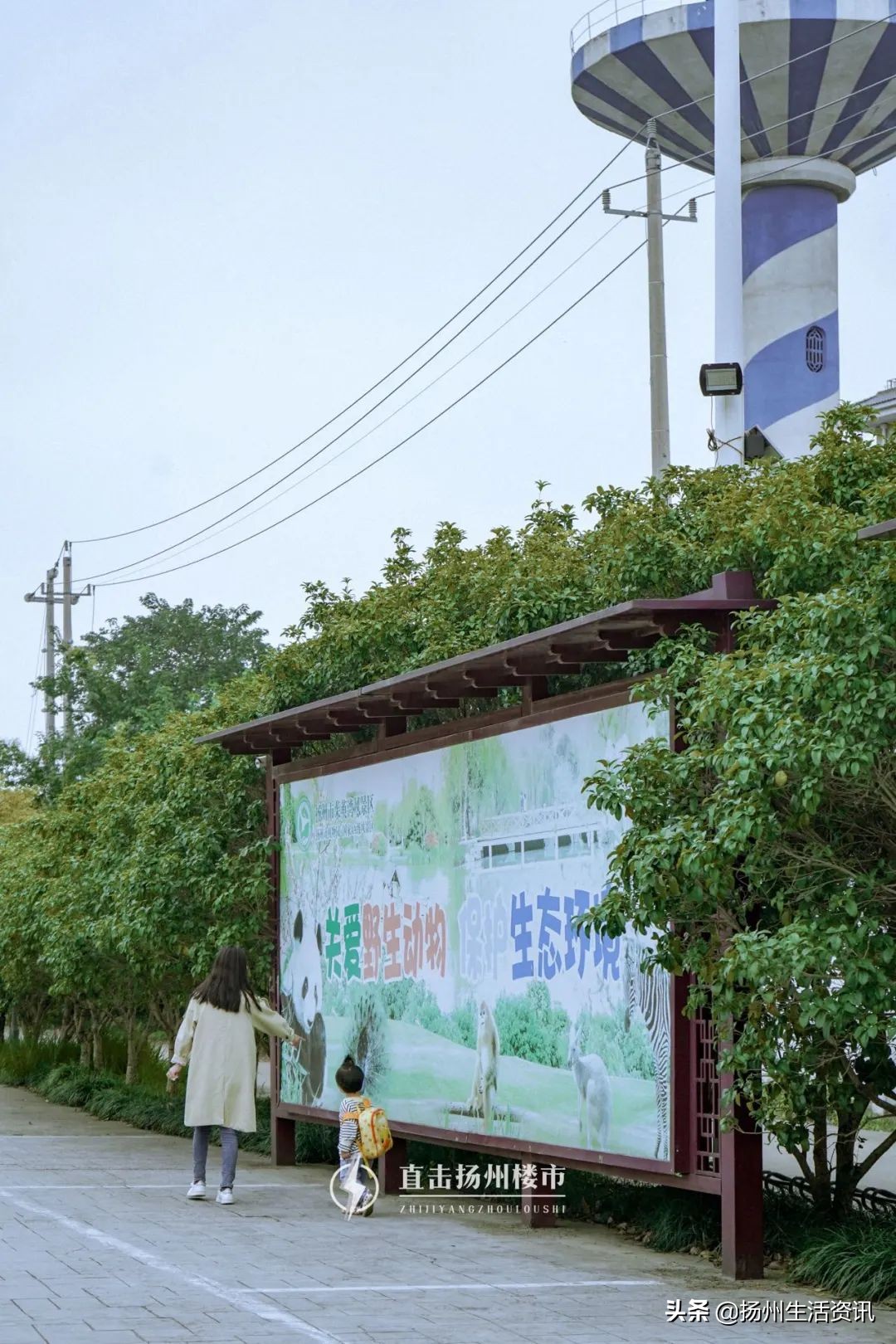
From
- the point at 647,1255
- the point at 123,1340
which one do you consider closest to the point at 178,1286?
the point at 123,1340

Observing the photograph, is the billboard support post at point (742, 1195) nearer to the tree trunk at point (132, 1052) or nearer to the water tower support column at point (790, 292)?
the tree trunk at point (132, 1052)

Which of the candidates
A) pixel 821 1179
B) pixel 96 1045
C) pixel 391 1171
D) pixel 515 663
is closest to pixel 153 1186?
pixel 391 1171

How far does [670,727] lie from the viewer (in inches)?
397

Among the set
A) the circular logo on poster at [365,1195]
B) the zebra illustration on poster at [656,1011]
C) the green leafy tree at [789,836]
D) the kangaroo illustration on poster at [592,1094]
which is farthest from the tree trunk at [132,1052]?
the green leafy tree at [789,836]

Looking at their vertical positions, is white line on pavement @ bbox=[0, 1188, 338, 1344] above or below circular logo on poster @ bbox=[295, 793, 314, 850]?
below

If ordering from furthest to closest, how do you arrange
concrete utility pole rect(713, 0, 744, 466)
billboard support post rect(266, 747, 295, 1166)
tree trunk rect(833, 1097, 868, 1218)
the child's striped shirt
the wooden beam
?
Result: concrete utility pole rect(713, 0, 744, 466) → billboard support post rect(266, 747, 295, 1166) → the wooden beam → the child's striped shirt → tree trunk rect(833, 1097, 868, 1218)

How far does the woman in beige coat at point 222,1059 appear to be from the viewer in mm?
12812

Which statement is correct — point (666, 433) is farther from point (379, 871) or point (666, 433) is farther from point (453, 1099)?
point (453, 1099)

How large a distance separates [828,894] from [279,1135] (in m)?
8.22

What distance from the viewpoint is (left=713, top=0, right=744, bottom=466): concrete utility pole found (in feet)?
53.1

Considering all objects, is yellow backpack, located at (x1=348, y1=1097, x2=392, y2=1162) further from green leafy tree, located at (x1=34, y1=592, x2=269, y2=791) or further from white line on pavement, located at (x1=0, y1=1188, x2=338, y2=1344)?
green leafy tree, located at (x1=34, y1=592, x2=269, y2=791)

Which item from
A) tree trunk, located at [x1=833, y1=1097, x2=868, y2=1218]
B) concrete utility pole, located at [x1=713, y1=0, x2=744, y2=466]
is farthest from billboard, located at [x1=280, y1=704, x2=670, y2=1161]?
concrete utility pole, located at [x1=713, y1=0, x2=744, y2=466]

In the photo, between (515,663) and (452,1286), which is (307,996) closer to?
(515,663)

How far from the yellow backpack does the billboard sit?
1.89 ft
